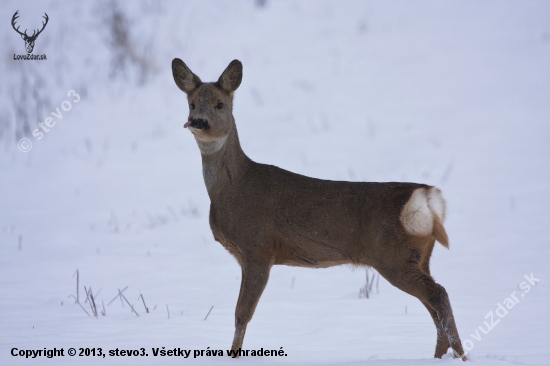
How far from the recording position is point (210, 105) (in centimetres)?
548

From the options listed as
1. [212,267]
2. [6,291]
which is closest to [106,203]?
[212,267]

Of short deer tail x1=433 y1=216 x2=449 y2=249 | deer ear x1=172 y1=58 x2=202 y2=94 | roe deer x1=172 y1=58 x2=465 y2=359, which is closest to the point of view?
roe deer x1=172 y1=58 x2=465 y2=359

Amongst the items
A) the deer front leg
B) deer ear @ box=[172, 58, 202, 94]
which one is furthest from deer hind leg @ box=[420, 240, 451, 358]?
deer ear @ box=[172, 58, 202, 94]

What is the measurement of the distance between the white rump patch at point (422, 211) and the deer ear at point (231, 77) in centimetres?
169

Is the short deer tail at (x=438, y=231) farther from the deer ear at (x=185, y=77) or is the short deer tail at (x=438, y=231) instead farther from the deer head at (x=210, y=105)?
the deer ear at (x=185, y=77)

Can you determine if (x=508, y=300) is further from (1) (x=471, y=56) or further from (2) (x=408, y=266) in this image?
(1) (x=471, y=56)

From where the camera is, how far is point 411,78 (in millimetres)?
16406

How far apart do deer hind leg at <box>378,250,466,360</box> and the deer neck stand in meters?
1.36

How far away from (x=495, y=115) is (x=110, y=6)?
1015 cm

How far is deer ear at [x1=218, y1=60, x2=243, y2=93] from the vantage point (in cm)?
574

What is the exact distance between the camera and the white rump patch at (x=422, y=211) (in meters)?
5.06

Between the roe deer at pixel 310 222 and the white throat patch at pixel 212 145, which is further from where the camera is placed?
the white throat patch at pixel 212 145

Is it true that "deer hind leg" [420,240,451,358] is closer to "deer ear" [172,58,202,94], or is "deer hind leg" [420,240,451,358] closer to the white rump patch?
the white rump patch

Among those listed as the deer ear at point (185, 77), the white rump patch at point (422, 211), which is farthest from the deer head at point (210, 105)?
the white rump patch at point (422, 211)
